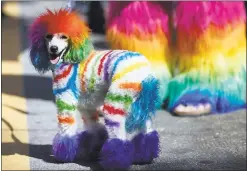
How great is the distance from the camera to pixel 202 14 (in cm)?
429

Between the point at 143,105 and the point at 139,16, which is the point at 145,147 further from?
the point at 139,16

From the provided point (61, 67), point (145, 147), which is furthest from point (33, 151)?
point (145, 147)

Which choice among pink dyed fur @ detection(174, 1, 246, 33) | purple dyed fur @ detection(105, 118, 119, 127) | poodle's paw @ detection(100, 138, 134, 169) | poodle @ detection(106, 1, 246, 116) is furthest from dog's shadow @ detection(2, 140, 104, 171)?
pink dyed fur @ detection(174, 1, 246, 33)

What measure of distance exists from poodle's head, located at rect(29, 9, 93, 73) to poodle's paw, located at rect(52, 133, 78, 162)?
0.37 meters

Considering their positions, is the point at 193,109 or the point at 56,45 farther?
the point at 193,109

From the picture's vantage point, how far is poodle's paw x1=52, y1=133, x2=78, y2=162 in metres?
3.40

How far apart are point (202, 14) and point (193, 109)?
0.59m

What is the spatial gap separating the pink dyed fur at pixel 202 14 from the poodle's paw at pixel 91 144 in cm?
114

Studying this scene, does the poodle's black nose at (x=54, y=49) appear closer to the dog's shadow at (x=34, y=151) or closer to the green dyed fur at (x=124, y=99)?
the green dyed fur at (x=124, y=99)

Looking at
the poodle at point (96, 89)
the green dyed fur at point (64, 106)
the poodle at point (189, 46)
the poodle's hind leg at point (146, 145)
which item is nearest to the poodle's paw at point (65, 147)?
the poodle at point (96, 89)

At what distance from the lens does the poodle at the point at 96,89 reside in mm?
3232

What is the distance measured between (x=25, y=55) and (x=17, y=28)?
124cm

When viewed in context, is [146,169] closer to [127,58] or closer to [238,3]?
[127,58]

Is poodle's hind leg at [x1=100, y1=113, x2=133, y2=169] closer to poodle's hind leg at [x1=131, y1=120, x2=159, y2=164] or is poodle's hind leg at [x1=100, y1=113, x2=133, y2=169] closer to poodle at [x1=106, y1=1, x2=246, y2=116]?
poodle's hind leg at [x1=131, y1=120, x2=159, y2=164]
